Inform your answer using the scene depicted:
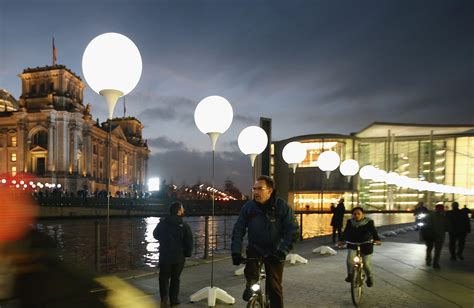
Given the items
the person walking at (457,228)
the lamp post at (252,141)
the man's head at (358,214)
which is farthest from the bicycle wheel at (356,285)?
the person walking at (457,228)

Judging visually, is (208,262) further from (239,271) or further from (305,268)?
(305,268)

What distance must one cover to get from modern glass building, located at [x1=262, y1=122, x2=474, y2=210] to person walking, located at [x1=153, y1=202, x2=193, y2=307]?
48.0 m

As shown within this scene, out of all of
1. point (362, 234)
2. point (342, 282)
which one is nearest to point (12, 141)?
point (342, 282)

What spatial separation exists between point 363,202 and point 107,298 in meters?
68.0

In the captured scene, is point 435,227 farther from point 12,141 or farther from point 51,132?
point 12,141

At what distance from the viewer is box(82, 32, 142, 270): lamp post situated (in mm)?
5461

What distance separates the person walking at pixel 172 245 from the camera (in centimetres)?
648

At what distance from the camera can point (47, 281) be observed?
2.24 metres

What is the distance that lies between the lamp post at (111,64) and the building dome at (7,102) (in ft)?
386

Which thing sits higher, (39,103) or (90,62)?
(39,103)

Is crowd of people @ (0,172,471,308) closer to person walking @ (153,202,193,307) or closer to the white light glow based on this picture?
person walking @ (153,202,193,307)

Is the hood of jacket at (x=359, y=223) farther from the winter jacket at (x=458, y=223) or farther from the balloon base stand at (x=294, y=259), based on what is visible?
the winter jacket at (x=458, y=223)

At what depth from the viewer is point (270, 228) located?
4.82 metres

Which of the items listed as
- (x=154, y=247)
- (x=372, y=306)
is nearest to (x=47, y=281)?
(x=372, y=306)
